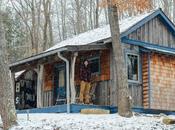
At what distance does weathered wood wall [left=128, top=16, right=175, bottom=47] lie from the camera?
2088cm

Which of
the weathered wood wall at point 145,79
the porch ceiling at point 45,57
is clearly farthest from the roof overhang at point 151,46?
the porch ceiling at point 45,57

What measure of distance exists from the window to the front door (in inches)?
145

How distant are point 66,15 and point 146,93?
1238 inches

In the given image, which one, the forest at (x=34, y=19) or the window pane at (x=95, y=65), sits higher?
the forest at (x=34, y=19)

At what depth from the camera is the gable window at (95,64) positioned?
20.4 m

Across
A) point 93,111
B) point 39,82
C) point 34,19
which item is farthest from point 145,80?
point 34,19

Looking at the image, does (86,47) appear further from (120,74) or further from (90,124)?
(90,124)

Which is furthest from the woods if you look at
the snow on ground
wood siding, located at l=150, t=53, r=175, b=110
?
the snow on ground

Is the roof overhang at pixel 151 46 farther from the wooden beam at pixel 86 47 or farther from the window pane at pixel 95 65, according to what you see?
the window pane at pixel 95 65

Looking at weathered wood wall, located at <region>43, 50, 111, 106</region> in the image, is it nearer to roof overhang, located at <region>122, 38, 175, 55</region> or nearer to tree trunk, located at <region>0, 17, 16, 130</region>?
roof overhang, located at <region>122, 38, 175, 55</region>

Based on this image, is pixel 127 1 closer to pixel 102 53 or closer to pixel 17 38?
pixel 102 53

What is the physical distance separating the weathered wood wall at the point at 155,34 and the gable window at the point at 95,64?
1.84m

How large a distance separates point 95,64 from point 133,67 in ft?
5.70

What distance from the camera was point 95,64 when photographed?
20531 mm
